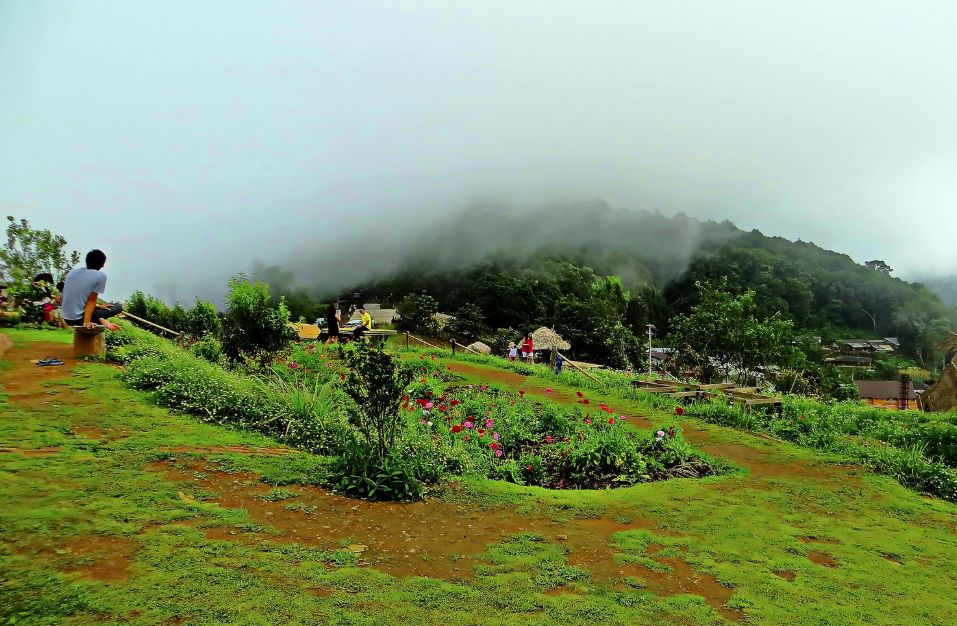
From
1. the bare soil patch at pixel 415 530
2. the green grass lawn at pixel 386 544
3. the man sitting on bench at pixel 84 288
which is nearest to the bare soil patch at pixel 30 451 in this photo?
the green grass lawn at pixel 386 544

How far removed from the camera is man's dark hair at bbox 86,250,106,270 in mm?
8477

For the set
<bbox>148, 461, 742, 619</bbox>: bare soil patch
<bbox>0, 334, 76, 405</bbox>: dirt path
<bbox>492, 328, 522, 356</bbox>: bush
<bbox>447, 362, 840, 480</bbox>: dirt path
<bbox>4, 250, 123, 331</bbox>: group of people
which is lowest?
<bbox>492, 328, 522, 356</bbox>: bush

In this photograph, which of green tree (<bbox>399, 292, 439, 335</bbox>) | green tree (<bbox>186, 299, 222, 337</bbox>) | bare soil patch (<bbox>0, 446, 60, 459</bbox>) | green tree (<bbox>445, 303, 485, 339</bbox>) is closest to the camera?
bare soil patch (<bbox>0, 446, 60, 459</bbox>)

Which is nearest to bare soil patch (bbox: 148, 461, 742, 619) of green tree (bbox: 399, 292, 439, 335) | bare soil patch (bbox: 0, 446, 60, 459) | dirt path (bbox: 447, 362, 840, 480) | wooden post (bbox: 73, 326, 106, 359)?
bare soil patch (bbox: 0, 446, 60, 459)

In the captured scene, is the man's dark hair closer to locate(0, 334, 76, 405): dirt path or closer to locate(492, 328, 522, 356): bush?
locate(0, 334, 76, 405): dirt path

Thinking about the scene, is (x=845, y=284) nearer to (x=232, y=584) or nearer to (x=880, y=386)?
(x=880, y=386)

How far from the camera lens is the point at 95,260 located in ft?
28.1

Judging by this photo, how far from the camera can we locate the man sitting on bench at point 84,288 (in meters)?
8.52

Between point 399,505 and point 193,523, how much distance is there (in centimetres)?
182

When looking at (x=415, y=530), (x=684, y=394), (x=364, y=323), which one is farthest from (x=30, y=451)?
(x=684, y=394)

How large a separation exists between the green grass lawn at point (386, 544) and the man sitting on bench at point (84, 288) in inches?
67.3

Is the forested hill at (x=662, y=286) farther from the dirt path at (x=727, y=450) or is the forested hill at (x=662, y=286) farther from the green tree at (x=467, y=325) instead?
the dirt path at (x=727, y=450)

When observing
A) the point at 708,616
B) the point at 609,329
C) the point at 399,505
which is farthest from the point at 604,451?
the point at 609,329

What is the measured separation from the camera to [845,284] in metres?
85.8
